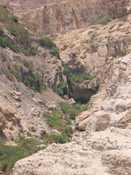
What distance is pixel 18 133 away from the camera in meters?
30.1

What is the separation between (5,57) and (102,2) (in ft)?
111

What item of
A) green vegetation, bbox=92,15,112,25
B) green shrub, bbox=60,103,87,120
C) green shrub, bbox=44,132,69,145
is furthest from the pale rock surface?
green vegetation, bbox=92,15,112,25

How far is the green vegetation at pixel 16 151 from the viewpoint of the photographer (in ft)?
75.5

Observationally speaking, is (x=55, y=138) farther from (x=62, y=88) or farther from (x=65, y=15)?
(x=65, y=15)

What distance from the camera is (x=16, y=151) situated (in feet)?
85.0

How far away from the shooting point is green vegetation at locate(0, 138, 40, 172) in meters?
23.0

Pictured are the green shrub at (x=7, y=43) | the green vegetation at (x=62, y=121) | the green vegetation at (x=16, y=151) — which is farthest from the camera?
the green shrub at (x=7, y=43)

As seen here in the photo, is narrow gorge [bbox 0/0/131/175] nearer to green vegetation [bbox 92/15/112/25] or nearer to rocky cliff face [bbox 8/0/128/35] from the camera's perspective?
green vegetation [bbox 92/15/112/25]

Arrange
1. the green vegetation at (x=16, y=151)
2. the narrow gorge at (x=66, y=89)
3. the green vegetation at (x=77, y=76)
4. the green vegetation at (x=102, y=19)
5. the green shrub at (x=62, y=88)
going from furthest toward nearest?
the green vegetation at (x=102, y=19) < the green vegetation at (x=77, y=76) < the green shrub at (x=62, y=88) < the green vegetation at (x=16, y=151) < the narrow gorge at (x=66, y=89)

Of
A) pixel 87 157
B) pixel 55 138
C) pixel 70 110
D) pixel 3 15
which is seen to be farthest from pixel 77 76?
pixel 87 157

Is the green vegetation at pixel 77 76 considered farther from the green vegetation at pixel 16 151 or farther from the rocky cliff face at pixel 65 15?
the green vegetation at pixel 16 151

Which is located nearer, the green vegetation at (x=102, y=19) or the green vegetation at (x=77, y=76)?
the green vegetation at (x=77, y=76)

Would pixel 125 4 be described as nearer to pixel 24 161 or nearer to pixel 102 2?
pixel 102 2

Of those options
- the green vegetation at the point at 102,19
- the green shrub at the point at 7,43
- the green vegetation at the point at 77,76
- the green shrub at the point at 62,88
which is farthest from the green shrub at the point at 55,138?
the green vegetation at the point at 102,19
